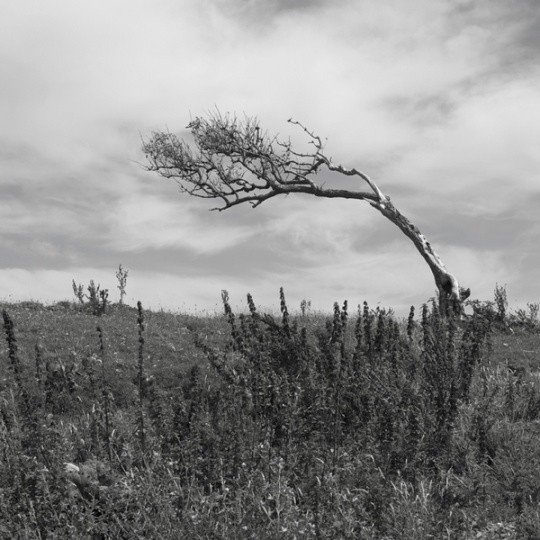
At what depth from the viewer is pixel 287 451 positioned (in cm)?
598

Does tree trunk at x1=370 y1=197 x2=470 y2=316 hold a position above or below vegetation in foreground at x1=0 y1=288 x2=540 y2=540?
above

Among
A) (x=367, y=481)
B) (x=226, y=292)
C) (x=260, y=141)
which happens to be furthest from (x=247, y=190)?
(x=367, y=481)

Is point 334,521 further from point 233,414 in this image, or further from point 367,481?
point 233,414

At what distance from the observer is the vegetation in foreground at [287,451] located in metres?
4.93

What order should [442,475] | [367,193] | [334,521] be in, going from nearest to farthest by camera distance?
[334,521] → [442,475] → [367,193]

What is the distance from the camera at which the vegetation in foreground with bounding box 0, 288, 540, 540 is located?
4.93 metres

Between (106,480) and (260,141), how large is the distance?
16.7 m

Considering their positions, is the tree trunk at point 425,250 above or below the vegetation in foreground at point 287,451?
above

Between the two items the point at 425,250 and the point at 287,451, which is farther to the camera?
the point at 425,250

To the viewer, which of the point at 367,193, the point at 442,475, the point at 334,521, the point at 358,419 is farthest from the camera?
the point at 367,193

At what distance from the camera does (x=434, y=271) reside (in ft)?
64.1

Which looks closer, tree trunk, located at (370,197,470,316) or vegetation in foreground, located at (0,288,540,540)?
vegetation in foreground, located at (0,288,540,540)

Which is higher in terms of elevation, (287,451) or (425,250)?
(425,250)

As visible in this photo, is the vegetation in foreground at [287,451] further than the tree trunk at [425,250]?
No
